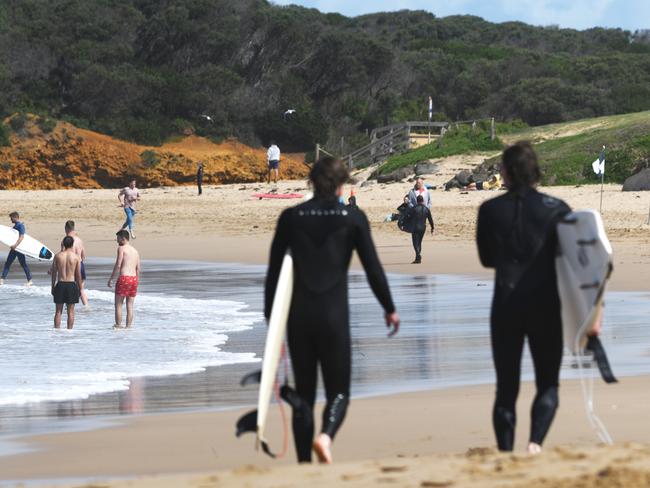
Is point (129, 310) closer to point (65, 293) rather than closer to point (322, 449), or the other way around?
point (65, 293)

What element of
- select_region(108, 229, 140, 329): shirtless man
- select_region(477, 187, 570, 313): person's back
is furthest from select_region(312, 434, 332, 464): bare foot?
select_region(108, 229, 140, 329): shirtless man

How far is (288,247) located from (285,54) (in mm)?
47311

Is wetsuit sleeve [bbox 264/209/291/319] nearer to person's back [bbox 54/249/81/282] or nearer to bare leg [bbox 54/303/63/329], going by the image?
person's back [bbox 54/249/81/282]

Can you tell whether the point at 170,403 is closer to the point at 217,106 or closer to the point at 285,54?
the point at 217,106

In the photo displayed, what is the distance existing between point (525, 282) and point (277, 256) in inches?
43.7

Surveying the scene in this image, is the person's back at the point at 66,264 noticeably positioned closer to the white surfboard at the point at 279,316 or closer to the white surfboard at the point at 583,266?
the white surfboard at the point at 279,316

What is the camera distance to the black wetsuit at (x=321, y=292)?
5.79 meters

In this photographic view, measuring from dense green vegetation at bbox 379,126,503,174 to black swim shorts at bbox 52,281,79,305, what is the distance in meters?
23.6

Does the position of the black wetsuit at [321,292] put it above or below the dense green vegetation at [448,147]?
below

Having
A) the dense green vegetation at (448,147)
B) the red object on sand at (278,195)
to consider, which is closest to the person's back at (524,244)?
the red object on sand at (278,195)

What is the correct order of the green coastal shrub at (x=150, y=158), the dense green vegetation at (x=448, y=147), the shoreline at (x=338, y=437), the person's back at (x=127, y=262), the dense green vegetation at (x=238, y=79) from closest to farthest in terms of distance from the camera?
the shoreline at (x=338, y=437), the person's back at (x=127, y=262), the dense green vegetation at (x=448, y=147), the green coastal shrub at (x=150, y=158), the dense green vegetation at (x=238, y=79)

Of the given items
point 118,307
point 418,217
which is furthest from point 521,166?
point 418,217

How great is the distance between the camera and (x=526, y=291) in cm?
579

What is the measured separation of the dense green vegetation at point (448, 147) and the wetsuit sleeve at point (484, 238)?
3200 cm
